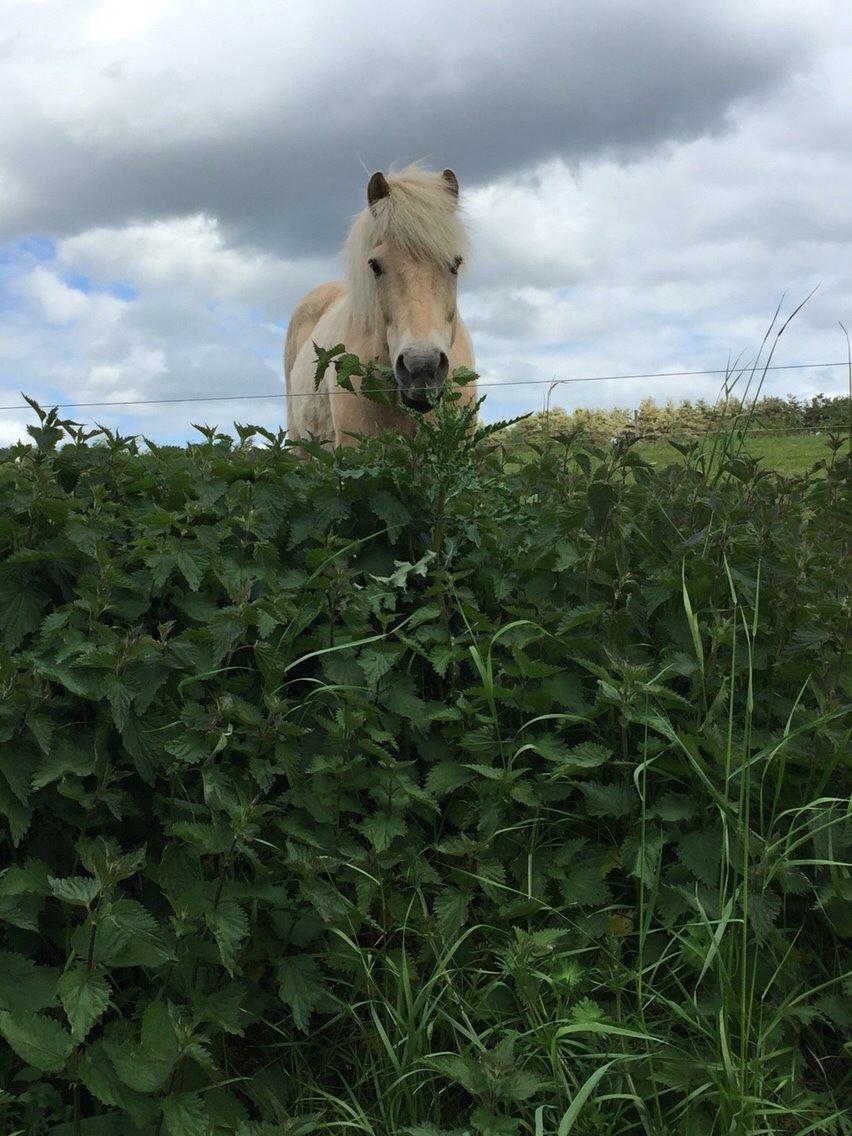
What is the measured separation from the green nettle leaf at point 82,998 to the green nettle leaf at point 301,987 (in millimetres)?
464

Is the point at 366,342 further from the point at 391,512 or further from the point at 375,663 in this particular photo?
the point at 375,663

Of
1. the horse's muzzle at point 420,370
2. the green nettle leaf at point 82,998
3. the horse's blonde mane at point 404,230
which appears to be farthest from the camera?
the horse's blonde mane at point 404,230

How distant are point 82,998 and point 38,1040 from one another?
0.26m

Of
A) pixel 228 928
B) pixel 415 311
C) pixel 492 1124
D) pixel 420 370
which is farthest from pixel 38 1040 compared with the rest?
pixel 415 311

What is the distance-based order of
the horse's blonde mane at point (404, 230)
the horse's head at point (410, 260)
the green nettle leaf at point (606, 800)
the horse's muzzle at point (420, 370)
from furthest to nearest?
the horse's blonde mane at point (404, 230)
the horse's head at point (410, 260)
the horse's muzzle at point (420, 370)
the green nettle leaf at point (606, 800)

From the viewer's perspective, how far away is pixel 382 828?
2.62 meters

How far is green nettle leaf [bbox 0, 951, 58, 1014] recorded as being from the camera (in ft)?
7.99

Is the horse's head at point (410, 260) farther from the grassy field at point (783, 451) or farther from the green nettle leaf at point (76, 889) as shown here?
the grassy field at point (783, 451)

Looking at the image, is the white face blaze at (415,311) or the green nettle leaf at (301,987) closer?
the green nettle leaf at (301,987)

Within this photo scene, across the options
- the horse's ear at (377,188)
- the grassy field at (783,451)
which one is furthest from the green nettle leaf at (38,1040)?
the grassy field at (783,451)

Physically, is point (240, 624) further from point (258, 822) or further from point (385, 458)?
point (385, 458)

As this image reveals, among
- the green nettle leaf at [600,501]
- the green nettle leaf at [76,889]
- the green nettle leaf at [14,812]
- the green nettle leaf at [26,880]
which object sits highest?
the green nettle leaf at [600,501]

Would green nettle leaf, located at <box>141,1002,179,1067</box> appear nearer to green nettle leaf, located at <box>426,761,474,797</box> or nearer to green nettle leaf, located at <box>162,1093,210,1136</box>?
green nettle leaf, located at <box>162,1093,210,1136</box>

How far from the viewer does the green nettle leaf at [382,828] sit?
2.58 m
